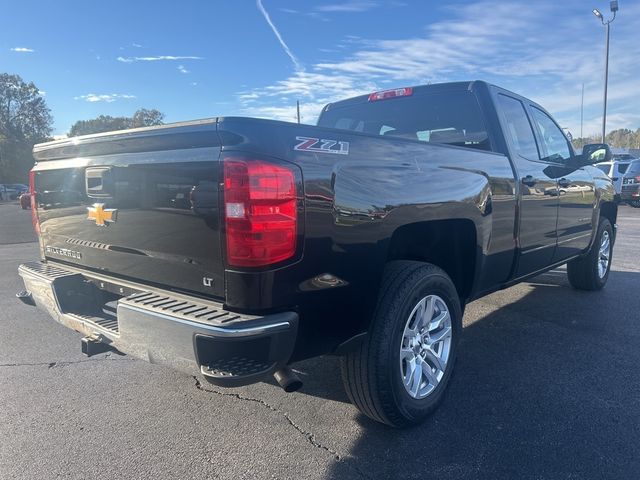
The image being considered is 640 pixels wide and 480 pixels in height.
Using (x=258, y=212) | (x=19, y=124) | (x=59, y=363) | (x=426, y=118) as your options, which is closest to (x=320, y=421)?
(x=258, y=212)

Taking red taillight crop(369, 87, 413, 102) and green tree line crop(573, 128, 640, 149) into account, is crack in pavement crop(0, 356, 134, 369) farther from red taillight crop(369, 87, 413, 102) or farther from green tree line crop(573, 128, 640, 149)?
green tree line crop(573, 128, 640, 149)

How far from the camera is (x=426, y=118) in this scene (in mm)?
4109

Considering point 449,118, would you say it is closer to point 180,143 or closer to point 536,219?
point 536,219

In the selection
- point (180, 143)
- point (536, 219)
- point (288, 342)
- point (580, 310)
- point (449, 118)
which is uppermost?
point (449, 118)

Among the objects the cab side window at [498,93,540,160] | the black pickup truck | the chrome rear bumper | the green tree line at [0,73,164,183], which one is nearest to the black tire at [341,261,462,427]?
the black pickup truck

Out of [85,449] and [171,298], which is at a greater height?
[171,298]

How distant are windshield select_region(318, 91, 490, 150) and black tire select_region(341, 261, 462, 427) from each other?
1439mm

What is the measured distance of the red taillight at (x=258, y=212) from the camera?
202 centimetres

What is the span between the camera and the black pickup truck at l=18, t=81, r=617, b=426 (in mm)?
2070

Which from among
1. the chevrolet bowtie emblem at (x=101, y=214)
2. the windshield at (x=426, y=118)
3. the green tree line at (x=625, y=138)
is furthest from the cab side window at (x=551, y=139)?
the green tree line at (x=625, y=138)

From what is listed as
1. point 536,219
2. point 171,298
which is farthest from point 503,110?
point 171,298

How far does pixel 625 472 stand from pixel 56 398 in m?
3.29

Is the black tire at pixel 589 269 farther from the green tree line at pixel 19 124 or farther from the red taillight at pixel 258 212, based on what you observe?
the green tree line at pixel 19 124

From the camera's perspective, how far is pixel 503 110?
3.91 metres
